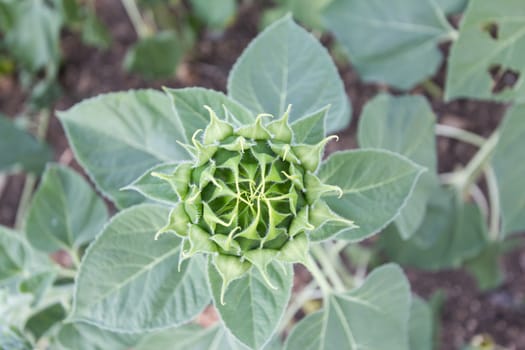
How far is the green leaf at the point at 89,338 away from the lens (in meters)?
1.09

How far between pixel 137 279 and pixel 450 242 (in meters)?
0.83

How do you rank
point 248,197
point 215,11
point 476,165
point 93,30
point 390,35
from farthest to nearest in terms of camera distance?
1. point 93,30
2. point 215,11
3. point 476,165
4. point 390,35
5. point 248,197

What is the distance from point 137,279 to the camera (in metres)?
0.92

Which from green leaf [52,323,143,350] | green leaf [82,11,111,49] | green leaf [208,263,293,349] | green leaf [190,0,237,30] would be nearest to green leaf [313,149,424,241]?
green leaf [208,263,293,349]

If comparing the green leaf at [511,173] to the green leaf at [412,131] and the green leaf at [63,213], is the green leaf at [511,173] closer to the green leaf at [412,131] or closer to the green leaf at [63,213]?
the green leaf at [412,131]

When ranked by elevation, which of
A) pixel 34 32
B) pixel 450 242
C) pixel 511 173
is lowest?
pixel 450 242

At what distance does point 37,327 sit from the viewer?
1.17 metres

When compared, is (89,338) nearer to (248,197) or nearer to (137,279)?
(137,279)

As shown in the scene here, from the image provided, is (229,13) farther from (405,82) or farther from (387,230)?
(387,230)

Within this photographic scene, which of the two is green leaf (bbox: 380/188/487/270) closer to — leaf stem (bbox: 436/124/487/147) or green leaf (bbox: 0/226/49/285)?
leaf stem (bbox: 436/124/487/147)

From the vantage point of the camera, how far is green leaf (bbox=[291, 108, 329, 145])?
808mm

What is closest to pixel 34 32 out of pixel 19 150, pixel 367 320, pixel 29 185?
pixel 19 150

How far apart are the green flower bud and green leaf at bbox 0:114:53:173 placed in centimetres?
112

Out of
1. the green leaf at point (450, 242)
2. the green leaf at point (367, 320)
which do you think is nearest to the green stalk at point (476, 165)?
the green leaf at point (450, 242)
